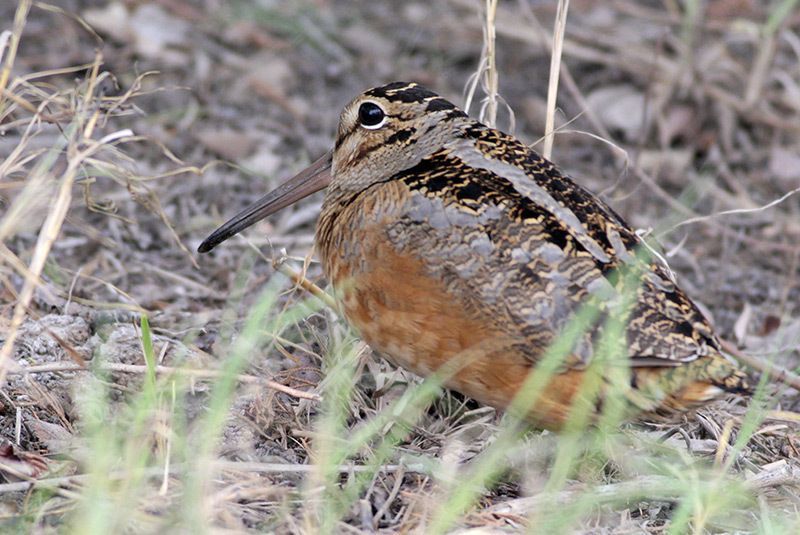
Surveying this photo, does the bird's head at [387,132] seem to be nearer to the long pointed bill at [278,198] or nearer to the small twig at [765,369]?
the long pointed bill at [278,198]

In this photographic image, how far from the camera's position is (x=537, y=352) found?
3283 mm

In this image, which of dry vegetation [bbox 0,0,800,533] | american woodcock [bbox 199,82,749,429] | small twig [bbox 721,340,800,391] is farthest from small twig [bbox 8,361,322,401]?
small twig [bbox 721,340,800,391]

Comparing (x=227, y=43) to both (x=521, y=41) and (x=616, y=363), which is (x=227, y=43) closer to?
(x=521, y=41)

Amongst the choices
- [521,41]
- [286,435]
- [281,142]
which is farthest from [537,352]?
[521,41]

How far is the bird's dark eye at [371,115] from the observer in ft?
12.8

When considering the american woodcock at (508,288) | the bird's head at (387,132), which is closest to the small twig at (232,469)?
the american woodcock at (508,288)

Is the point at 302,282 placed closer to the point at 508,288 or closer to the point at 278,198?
the point at 278,198

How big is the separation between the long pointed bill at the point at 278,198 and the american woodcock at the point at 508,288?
1.78 ft

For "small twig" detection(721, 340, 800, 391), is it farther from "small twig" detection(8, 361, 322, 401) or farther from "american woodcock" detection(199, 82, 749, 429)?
"small twig" detection(8, 361, 322, 401)

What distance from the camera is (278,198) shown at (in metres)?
4.18

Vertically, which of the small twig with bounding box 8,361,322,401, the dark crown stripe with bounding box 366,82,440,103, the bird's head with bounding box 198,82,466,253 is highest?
the dark crown stripe with bounding box 366,82,440,103

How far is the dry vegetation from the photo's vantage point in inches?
123

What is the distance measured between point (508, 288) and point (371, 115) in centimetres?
92

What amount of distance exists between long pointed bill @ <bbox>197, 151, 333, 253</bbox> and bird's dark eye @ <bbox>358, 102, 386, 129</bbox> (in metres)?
0.25
